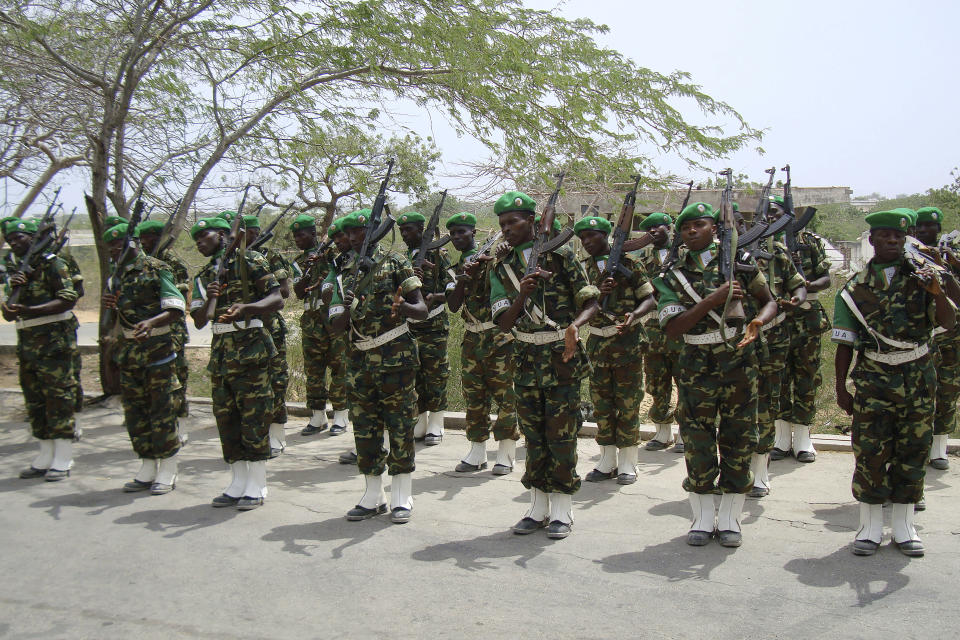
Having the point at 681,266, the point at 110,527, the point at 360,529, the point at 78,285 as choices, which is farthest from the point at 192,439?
the point at 681,266

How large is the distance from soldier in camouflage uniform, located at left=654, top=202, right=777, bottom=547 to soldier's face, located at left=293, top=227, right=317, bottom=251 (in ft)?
16.8

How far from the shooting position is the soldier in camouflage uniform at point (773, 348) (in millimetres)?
6258

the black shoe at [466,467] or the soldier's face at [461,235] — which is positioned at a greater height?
the soldier's face at [461,235]

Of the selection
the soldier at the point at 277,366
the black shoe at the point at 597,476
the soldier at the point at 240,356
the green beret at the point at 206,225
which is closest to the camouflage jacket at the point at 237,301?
the soldier at the point at 240,356

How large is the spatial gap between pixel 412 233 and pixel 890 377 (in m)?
4.62

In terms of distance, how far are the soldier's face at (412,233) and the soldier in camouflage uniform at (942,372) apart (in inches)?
182

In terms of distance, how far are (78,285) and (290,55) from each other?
11.5 feet

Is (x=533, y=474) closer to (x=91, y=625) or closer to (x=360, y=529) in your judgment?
(x=360, y=529)

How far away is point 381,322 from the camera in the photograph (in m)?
5.83

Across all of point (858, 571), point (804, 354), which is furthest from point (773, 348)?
point (858, 571)

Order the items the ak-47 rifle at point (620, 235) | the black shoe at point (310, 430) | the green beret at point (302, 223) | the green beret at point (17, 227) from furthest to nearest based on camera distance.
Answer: the black shoe at point (310, 430), the green beret at point (302, 223), the green beret at point (17, 227), the ak-47 rifle at point (620, 235)

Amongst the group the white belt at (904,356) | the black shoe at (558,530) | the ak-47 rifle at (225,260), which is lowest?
the black shoe at (558,530)

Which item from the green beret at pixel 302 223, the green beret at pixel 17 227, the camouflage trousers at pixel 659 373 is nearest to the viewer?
the green beret at pixel 17 227

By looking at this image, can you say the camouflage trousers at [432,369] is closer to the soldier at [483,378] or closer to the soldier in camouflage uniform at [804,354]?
the soldier at [483,378]
